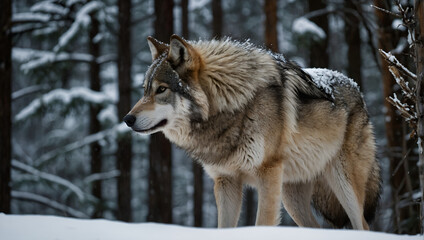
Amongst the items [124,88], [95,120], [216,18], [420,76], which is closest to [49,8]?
[124,88]

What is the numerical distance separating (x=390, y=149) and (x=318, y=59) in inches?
150

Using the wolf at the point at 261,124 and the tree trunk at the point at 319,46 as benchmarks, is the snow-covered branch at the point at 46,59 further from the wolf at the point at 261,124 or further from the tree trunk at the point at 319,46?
the wolf at the point at 261,124

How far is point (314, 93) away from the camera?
473cm

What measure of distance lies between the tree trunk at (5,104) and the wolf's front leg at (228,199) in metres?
5.88

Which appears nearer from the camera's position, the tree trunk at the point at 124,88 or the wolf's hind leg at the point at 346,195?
the wolf's hind leg at the point at 346,195

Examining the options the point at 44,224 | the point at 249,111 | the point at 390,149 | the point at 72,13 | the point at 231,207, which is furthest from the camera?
the point at 72,13

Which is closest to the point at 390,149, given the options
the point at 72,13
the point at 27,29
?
the point at 27,29

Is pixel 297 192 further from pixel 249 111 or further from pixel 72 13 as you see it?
pixel 72 13

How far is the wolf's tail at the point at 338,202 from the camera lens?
16.9ft

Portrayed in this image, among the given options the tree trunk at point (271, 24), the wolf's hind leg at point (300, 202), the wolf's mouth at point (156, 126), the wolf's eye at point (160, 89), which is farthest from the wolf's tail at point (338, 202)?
the tree trunk at point (271, 24)

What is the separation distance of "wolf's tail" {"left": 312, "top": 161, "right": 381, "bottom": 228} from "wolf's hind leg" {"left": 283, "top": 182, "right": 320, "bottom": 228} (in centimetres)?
16

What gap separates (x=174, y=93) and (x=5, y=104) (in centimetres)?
594

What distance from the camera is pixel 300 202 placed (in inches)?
206

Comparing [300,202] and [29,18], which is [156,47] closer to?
[300,202]
